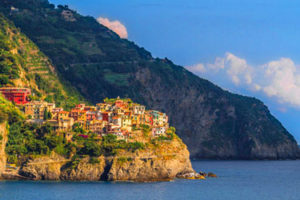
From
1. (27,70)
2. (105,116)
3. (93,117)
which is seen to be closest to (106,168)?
(93,117)

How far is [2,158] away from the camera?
10950 centimetres

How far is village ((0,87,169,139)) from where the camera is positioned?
4815 inches

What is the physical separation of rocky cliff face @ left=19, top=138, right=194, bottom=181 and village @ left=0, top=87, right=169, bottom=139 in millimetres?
8470

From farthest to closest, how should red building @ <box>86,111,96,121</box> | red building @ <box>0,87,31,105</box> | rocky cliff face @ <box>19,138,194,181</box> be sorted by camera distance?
red building @ <box>0,87,31,105</box>
red building @ <box>86,111,96,121</box>
rocky cliff face @ <box>19,138,194,181</box>

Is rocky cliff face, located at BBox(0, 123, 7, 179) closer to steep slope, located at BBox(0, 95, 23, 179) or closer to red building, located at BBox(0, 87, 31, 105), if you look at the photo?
steep slope, located at BBox(0, 95, 23, 179)

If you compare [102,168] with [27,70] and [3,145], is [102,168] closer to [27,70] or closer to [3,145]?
[3,145]

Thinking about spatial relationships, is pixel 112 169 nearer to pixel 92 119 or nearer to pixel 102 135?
pixel 102 135

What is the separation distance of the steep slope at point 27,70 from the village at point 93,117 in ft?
35.3

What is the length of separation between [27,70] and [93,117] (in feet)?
149

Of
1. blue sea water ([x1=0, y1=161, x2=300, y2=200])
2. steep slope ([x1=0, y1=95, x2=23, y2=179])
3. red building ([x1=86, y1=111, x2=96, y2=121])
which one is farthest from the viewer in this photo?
red building ([x1=86, y1=111, x2=96, y2=121])

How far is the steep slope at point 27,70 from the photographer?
5856 inches

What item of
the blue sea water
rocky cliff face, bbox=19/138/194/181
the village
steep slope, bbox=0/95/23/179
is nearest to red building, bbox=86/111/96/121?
the village

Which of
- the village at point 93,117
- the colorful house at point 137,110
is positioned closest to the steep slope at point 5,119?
the village at point 93,117

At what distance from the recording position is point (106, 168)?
113 m
